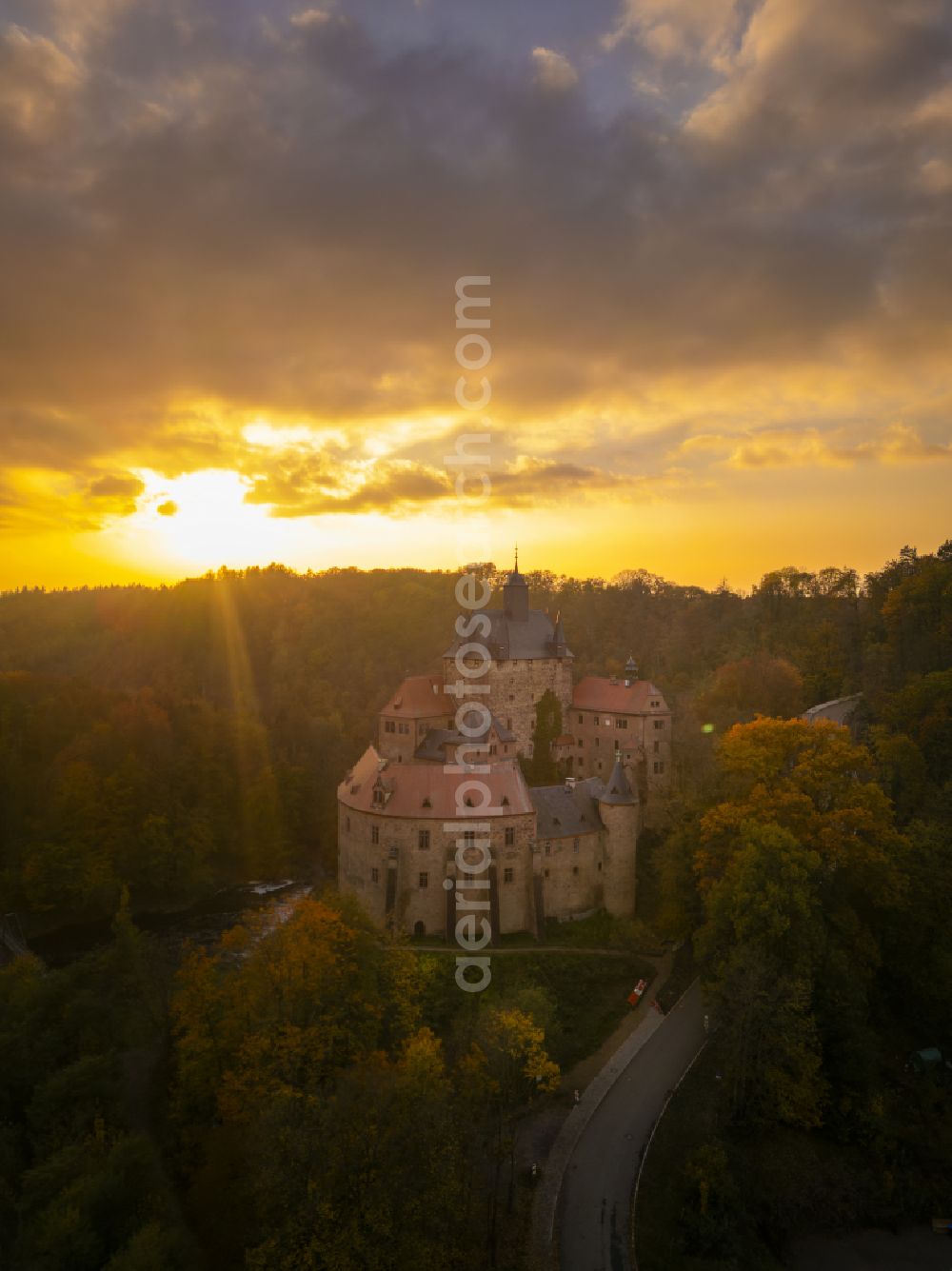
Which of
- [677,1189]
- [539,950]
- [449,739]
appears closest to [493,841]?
[539,950]

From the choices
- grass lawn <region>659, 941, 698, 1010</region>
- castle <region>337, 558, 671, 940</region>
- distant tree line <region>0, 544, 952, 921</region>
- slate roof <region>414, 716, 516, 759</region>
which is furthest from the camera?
distant tree line <region>0, 544, 952, 921</region>

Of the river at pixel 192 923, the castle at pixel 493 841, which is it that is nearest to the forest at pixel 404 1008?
the river at pixel 192 923

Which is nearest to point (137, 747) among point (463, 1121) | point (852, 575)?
point (463, 1121)

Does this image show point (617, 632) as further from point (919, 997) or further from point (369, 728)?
point (919, 997)

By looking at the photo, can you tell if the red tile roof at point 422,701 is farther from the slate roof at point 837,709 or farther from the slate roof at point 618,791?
the slate roof at point 837,709

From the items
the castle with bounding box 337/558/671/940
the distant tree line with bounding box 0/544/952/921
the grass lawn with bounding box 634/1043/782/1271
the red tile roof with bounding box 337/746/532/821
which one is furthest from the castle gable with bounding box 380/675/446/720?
the grass lawn with bounding box 634/1043/782/1271

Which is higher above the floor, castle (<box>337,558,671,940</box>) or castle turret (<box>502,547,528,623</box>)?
castle turret (<box>502,547,528,623</box>)

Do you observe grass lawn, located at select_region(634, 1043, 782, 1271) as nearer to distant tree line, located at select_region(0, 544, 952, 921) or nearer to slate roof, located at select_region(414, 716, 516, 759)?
distant tree line, located at select_region(0, 544, 952, 921)
